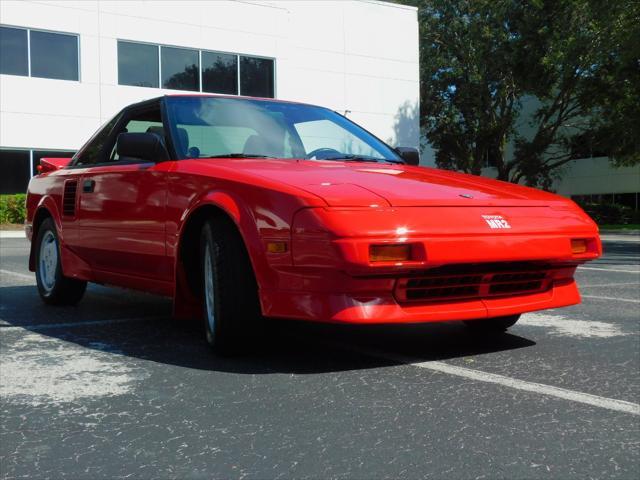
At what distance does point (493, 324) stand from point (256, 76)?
2419cm

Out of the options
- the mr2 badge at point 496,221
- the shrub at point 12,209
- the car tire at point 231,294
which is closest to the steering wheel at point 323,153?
the car tire at point 231,294

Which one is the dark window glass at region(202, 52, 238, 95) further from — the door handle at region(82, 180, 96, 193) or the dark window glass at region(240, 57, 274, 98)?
the door handle at region(82, 180, 96, 193)

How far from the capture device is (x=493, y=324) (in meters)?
4.73

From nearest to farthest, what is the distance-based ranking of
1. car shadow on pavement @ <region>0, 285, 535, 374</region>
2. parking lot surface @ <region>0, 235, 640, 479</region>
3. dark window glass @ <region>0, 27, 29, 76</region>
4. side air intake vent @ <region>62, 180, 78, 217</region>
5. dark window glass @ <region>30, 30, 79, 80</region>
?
parking lot surface @ <region>0, 235, 640, 479</region> < car shadow on pavement @ <region>0, 285, 535, 374</region> < side air intake vent @ <region>62, 180, 78, 217</region> < dark window glass @ <region>0, 27, 29, 76</region> < dark window glass @ <region>30, 30, 79, 80</region>

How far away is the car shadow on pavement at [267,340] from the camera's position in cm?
398

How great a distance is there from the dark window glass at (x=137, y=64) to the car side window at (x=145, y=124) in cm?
2001

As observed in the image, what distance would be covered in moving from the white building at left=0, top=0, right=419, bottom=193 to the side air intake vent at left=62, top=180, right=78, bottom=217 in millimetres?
18194

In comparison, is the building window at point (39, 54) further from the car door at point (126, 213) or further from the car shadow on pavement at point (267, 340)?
the car door at point (126, 213)

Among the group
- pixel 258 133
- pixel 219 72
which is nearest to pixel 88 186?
pixel 258 133

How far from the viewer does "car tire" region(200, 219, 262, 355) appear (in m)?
3.88

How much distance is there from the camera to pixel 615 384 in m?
3.51

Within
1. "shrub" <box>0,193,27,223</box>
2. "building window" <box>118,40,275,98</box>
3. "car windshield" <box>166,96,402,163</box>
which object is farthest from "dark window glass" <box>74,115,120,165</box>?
"building window" <box>118,40,275,98</box>

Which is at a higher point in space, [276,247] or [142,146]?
[142,146]

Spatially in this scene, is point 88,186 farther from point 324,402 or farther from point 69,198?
point 324,402
